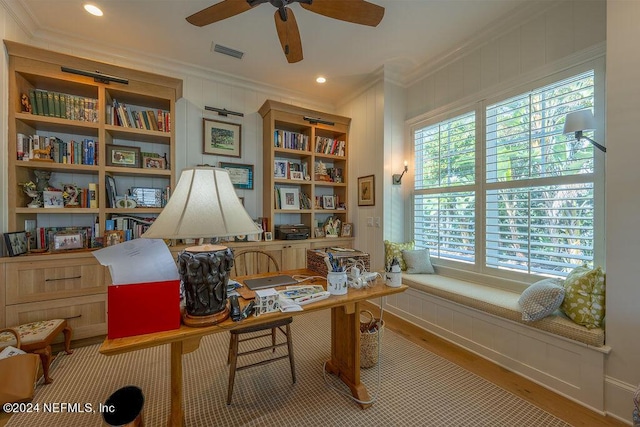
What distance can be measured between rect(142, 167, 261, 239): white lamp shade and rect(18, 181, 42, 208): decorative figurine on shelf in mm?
2136

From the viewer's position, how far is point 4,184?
6.89 feet

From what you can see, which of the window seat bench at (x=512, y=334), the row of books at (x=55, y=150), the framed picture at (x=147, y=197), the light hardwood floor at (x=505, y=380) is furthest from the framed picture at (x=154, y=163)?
the window seat bench at (x=512, y=334)

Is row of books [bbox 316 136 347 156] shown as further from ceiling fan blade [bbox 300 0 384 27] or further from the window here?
ceiling fan blade [bbox 300 0 384 27]

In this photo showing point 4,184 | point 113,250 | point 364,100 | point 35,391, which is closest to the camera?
point 113,250

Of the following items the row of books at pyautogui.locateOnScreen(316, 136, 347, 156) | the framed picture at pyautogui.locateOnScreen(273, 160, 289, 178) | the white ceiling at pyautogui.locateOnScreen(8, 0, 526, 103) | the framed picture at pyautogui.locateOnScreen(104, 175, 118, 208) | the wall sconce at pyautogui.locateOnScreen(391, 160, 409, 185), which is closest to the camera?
the white ceiling at pyautogui.locateOnScreen(8, 0, 526, 103)

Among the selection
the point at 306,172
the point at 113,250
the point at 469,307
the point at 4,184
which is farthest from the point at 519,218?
the point at 4,184

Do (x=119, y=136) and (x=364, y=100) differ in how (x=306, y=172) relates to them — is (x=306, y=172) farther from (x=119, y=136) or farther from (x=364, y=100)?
(x=119, y=136)

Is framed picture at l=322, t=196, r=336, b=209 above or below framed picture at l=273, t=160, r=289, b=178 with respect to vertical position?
below

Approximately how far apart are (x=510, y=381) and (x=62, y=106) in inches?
170

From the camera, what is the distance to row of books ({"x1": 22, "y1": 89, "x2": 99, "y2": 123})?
228cm

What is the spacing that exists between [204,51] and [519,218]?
11.5 ft

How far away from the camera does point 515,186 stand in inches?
90.3

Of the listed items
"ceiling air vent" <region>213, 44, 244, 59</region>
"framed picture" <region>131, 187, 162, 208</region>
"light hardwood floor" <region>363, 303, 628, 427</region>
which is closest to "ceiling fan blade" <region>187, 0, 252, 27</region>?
"ceiling air vent" <region>213, 44, 244, 59</region>

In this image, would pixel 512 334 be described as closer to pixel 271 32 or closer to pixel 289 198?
pixel 289 198
